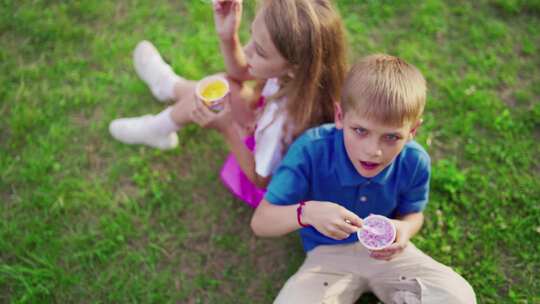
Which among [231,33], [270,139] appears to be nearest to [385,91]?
[270,139]

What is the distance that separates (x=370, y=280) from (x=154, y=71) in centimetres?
219

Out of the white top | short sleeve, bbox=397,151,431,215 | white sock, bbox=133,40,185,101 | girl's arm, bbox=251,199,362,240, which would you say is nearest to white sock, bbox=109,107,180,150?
white sock, bbox=133,40,185,101

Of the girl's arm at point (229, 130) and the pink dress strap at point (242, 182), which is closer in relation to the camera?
the girl's arm at point (229, 130)

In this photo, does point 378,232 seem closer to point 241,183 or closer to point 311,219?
point 311,219

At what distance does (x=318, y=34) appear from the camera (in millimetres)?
2279

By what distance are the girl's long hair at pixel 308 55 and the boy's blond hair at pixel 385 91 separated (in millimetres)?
309

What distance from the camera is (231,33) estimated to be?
2795mm

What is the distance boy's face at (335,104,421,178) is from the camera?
78.9 inches

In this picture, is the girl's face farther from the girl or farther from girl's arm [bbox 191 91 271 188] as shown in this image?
girl's arm [bbox 191 91 271 188]

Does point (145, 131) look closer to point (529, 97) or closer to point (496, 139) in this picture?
point (496, 139)

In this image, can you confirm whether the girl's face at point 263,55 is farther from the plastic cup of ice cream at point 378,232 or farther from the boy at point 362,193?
the plastic cup of ice cream at point 378,232

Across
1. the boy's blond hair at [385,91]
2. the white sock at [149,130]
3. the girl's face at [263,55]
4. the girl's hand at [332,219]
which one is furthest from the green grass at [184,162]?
the boy's blond hair at [385,91]

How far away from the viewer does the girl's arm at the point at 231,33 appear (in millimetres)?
2709

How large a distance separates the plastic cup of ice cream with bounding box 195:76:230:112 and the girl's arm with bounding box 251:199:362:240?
22.7 inches
